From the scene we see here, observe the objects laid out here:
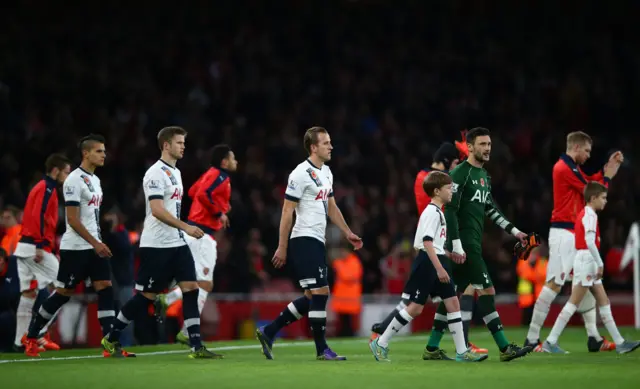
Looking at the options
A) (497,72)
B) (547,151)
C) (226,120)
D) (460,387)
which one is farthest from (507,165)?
(460,387)

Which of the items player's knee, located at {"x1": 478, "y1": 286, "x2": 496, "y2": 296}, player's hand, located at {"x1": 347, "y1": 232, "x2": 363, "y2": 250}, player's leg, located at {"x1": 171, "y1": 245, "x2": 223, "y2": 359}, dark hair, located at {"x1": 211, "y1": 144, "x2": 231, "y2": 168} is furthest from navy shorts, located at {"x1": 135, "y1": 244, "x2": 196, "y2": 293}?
player's knee, located at {"x1": 478, "y1": 286, "x2": 496, "y2": 296}

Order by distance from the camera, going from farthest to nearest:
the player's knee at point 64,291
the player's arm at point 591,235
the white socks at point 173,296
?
the white socks at point 173,296 < the player's arm at point 591,235 < the player's knee at point 64,291

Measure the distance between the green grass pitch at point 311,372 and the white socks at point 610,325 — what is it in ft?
0.99

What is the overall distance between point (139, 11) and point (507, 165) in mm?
10911

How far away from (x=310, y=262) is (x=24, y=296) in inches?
207

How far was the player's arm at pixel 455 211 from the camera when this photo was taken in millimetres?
11836

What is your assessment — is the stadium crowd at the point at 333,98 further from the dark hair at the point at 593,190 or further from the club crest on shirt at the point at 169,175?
the dark hair at the point at 593,190

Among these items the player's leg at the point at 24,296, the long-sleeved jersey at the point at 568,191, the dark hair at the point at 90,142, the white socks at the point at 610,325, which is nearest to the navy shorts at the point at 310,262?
the dark hair at the point at 90,142

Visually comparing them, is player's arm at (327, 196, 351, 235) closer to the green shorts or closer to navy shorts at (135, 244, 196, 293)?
the green shorts

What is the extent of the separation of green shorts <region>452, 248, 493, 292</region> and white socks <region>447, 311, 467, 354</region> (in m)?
0.59

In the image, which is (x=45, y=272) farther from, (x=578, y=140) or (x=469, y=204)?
(x=578, y=140)

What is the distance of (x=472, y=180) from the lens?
12.2 meters

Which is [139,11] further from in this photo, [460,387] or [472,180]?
[460,387]

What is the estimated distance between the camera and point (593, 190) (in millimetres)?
13023
